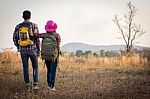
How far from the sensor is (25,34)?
8.80m

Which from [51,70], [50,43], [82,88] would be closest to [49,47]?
[50,43]

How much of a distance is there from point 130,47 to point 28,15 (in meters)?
15.4

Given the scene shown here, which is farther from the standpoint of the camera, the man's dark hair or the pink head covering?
the pink head covering

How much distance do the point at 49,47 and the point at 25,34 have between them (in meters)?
0.65

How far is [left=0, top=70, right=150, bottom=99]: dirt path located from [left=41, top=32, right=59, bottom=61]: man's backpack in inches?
33.4

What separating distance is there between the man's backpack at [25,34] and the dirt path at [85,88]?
1.16 meters

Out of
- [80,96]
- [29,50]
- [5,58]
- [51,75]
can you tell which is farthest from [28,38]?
[5,58]

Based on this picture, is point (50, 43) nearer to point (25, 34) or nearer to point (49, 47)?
point (49, 47)

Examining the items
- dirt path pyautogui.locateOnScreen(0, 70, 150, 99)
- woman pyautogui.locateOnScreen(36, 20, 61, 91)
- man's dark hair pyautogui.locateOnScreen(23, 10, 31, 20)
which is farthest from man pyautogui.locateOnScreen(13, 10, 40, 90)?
dirt path pyautogui.locateOnScreen(0, 70, 150, 99)

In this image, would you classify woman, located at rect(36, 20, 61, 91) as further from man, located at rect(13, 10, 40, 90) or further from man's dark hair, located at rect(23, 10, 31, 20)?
man's dark hair, located at rect(23, 10, 31, 20)

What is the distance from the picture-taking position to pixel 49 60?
904 cm

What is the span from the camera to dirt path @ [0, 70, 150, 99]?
8.43 meters

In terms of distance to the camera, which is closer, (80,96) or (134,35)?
(80,96)

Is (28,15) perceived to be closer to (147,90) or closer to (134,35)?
(147,90)
